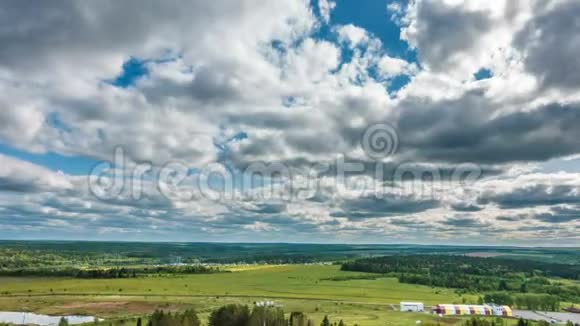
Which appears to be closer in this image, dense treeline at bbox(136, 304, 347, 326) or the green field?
dense treeline at bbox(136, 304, 347, 326)

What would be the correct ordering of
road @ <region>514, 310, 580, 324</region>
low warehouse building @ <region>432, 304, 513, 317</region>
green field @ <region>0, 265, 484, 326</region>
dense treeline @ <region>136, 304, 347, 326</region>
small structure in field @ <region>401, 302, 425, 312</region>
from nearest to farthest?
dense treeline @ <region>136, 304, 347, 326</region>, green field @ <region>0, 265, 484, 326</region>, road @ <region>514, 310, 580, 324</region>, low warehouse building @ <region>432, 304, 513, 317</region>, small structure in field @ <region>401, 302, 425, 312</region>

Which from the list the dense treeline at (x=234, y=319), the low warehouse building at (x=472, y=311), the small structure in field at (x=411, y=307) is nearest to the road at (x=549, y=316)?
the low warehouse building at (x=472, y=311)

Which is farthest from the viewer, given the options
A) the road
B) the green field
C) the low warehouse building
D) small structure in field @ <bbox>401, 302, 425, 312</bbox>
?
small structure in field @ <bbox>401, 302, 425, 312</bbox>

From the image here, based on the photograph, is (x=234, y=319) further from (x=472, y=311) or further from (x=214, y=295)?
(x=214, y=295)

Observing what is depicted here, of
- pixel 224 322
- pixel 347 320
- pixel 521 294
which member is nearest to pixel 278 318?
pixel 224 322

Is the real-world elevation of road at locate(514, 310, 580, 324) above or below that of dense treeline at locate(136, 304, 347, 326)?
below

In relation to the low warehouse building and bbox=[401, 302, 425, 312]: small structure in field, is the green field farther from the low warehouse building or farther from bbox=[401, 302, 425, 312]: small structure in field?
the low warehouse building

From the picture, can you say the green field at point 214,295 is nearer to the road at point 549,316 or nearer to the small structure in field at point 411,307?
the small structure in field at point 411,307

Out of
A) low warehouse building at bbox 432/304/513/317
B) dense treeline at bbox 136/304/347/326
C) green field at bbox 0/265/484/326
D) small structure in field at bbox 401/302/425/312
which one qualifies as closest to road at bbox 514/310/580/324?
low warehouse building at bbox 432/304/513/317
